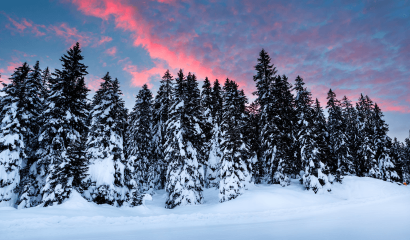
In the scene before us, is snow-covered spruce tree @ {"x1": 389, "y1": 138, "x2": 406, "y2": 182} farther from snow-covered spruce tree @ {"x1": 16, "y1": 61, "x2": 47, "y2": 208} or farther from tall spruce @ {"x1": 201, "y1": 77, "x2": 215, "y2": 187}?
snow-covered spruce tree @ {"x1": 16, "y1": 61, "x2": 47, "y2": 208}

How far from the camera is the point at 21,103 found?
17.0 meters

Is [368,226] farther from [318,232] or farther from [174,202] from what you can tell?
[174,202]

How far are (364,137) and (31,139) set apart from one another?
151ft

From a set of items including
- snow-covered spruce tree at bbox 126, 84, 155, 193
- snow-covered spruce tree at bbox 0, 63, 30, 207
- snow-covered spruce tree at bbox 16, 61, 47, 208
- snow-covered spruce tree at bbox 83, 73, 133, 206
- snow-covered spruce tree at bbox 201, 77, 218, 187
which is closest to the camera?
snow-covered spruce tree at bbox 83, 73, 133, 206

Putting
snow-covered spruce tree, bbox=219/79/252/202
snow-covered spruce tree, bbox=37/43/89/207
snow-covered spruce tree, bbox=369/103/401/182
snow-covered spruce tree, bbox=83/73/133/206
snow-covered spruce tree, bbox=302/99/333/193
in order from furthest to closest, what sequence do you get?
snow-covered spruce tree, bbox=369/103/401/182 < snow-covered spruce tree, bbox=302/99/333/193 < snow-covered spruce tree, bbox=219/79/252/202 < snow-covered spruce tree, bbox=83/73/133/206 < snow-covered spruce tree, bbox=37/43/89/207

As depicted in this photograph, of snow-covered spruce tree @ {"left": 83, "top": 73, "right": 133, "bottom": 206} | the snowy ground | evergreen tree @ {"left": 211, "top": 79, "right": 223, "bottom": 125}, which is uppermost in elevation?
evergreen tree @ {"left": 211, "top": 79, "right": 223, "bottom": 125}

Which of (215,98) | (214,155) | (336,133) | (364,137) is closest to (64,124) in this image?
(214,155)

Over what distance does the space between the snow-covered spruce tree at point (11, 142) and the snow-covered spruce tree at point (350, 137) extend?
41829 mm

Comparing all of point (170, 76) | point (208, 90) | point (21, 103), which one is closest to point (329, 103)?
point (208, 90)

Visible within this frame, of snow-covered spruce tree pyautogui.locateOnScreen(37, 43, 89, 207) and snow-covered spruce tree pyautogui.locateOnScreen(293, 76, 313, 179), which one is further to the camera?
snow-covered spruce tree pyautogui.locateOnScreen(293, 76, 313, 179)

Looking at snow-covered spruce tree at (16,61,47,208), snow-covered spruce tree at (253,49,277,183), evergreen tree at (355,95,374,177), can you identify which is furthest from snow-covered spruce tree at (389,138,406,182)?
snow-covered spruce tree at (16,61,47,208)

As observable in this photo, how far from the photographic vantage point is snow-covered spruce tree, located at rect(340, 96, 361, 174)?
32.5 metres

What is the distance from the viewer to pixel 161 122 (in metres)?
30.7

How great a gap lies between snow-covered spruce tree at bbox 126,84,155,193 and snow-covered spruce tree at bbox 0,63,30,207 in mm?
11714
